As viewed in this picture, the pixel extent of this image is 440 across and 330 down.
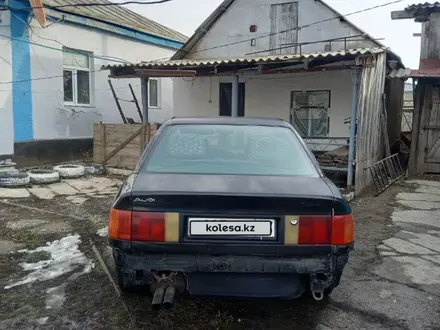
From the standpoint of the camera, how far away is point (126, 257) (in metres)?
2.44

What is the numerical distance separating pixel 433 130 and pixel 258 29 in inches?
220

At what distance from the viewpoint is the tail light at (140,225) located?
7.75 feet

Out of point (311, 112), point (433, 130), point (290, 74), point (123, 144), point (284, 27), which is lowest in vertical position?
point (123, 144)

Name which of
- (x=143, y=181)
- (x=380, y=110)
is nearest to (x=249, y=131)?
(x=143, y=181)

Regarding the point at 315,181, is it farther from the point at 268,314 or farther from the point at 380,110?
the point at 380,110

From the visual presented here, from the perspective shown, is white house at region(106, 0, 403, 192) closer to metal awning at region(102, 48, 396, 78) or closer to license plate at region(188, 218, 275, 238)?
metal awning at region(102, 48, 396, 78)

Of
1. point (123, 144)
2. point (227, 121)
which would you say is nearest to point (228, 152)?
point (227, 121)

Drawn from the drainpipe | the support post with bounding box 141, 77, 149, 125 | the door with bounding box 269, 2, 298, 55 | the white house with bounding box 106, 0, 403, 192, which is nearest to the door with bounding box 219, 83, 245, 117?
the white house with bounding box 106, 0, 403, 192

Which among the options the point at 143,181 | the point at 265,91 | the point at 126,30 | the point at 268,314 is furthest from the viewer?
the point at 126,30

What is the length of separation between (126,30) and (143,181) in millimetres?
10718

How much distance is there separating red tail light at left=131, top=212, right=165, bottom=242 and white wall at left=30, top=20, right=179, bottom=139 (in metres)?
8.47

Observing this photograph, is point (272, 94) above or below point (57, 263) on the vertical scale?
above

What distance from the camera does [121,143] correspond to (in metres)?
9.68

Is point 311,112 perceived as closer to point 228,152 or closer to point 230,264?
point 228,152
